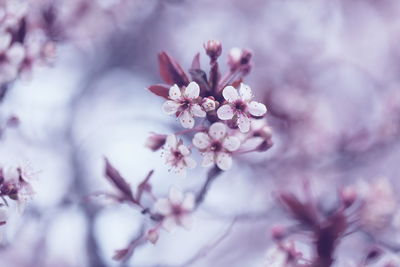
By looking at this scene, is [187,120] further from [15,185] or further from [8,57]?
[8,57]

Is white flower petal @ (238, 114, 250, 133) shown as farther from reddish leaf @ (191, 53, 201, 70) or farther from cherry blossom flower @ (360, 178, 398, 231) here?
cherry blossom flower @ (360, 178, 398, 231)

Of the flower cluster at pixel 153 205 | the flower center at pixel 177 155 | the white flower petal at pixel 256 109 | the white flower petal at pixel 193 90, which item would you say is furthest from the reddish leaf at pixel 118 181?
the white flower petal at pixel 256 109

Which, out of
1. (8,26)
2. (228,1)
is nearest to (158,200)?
(8,26)

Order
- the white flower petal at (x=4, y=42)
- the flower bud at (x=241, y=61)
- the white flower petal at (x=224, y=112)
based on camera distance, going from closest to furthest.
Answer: the white flower petal at (x=224, y=112) < the flower bud at (x=241, y=61) < the white flower petal at (x=4, y=42)

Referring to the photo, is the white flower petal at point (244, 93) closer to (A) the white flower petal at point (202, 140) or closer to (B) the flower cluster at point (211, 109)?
(B) the flower cluster at point (211, 109)

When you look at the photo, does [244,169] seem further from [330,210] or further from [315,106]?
[330,210]

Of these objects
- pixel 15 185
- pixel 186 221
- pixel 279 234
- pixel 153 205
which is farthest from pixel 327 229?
pixel 15 185

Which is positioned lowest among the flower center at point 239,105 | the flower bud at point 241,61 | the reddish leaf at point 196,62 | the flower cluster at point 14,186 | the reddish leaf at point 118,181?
the flower cluster at point 14,186
